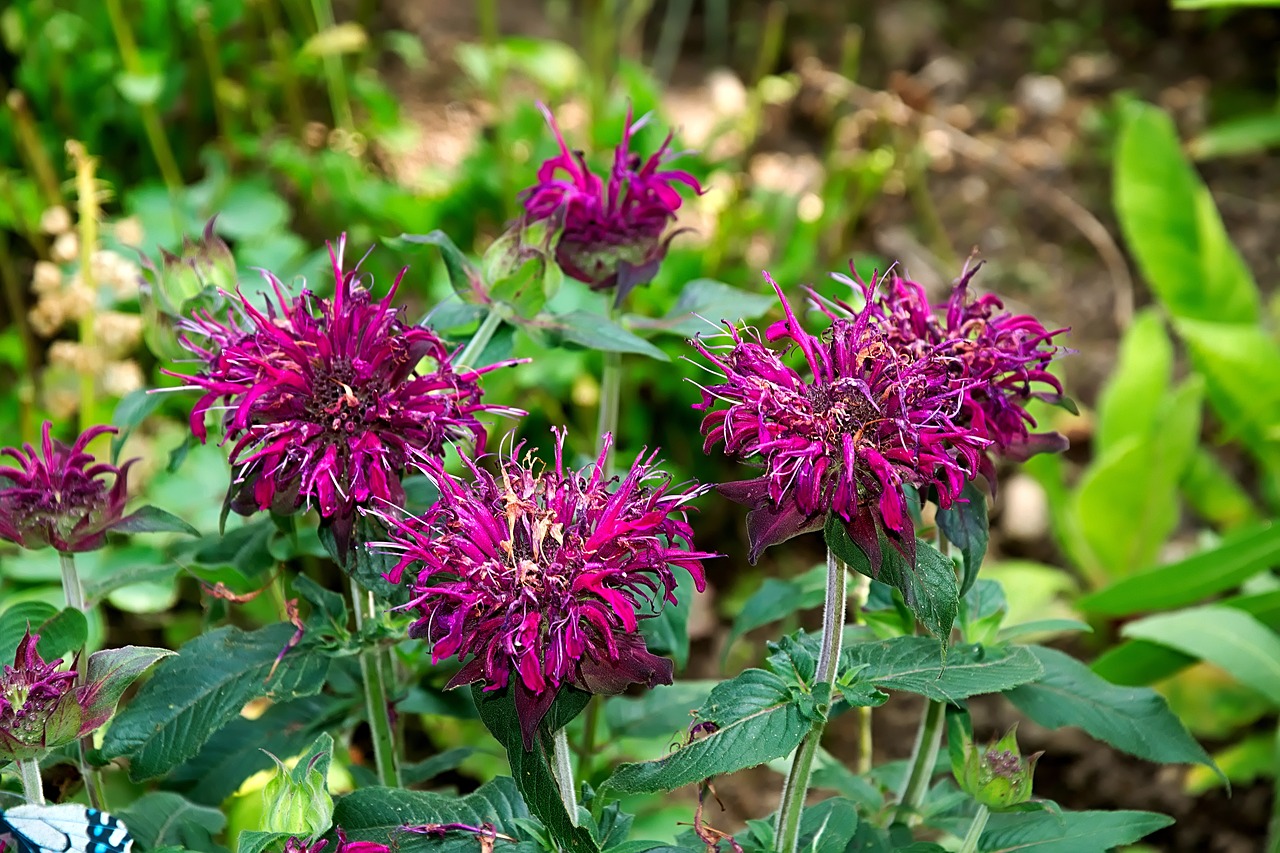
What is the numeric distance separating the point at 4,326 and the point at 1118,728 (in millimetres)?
2195

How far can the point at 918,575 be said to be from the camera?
80 cm

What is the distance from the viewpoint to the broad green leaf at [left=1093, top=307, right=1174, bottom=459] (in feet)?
6.63

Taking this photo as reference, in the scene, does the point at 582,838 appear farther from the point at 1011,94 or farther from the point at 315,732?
the point at 1011,94

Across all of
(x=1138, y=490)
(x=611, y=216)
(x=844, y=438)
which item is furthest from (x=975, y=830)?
(x=1138, y=490)

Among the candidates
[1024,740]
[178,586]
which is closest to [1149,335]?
[1024,740]

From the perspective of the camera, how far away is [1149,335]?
2.04 m

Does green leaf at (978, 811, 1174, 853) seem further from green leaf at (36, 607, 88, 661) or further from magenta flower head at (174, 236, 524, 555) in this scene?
green leaf at (36, 607, 88, 661)

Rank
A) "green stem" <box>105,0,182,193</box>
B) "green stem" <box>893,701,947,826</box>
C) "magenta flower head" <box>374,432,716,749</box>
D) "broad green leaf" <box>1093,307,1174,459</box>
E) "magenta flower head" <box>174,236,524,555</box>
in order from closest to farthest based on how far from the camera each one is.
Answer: "magenta flower head" <box>374,432,716,749</box>
"magenta flower head" <box>174,236,524,555</box>
"green stem" <box>893,701,947,826</box>
"broad green leaf" <box>1093,307,1174,459</box>
"green stem" <box>105,0,182,193</box>

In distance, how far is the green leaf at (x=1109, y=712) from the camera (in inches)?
39.3

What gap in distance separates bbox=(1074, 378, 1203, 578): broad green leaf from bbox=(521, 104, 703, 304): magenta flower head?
1098 mm

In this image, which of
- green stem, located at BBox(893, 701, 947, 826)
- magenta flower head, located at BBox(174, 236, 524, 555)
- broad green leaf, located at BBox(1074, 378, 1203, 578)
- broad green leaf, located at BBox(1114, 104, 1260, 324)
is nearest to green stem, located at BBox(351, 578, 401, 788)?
magenta flower head, located at BBox(174, 236, 524, 555)

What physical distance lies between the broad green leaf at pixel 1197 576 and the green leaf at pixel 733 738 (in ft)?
3.14

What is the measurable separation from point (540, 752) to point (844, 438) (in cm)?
29

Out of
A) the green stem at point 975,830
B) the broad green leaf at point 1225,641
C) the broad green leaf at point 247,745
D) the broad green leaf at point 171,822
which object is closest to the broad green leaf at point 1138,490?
the broad green leaf at point 1225,641
